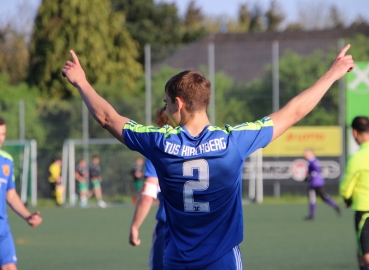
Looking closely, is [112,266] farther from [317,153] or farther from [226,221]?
[317,153]

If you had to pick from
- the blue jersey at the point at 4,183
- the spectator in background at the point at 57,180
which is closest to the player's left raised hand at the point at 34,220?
the blue jersey at the point at 4,183

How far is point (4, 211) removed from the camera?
705 cm

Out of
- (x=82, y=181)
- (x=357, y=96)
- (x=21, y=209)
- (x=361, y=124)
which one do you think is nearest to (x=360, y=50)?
(x=357, y=96)

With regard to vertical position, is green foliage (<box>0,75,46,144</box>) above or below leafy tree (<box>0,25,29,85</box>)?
below

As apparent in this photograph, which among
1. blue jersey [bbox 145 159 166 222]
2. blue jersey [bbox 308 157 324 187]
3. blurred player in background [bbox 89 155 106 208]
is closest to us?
blue jersey [bbox 145 159 166 222]

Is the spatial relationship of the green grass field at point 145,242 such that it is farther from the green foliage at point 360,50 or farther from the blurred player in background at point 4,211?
the green foliage at point 360,50

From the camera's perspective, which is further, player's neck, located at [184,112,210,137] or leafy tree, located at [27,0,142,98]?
leafy tree, located at [27,0,142,98]

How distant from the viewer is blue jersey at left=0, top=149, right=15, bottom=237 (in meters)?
7.01

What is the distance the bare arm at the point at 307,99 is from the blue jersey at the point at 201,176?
6 cm

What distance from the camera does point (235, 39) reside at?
175 feet

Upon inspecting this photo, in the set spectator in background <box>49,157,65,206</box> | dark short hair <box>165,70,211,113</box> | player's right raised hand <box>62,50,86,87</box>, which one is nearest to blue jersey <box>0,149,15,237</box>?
player's right raised hand <box>62,50,86,87</box>

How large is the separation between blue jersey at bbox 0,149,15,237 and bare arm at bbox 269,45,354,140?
12.6 feet

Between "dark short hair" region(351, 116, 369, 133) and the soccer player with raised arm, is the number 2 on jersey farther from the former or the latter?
"dark short hair" region(351, 116, 369, 133)

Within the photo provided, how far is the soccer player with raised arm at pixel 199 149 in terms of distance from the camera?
3859 millimetres
